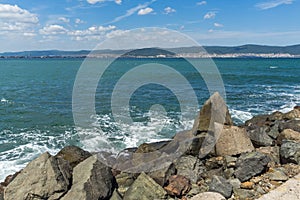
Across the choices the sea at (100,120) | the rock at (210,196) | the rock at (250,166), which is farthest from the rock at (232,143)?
the sea at (100,120)

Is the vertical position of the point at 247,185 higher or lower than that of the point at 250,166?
lower

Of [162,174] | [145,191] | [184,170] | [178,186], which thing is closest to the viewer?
[145,191]

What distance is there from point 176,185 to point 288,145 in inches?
146

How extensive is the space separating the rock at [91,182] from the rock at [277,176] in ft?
13.3

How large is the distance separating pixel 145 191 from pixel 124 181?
128cm

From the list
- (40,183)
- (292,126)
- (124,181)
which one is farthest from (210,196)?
(292,126)

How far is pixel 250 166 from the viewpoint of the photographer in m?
8.38

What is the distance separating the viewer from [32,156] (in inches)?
560

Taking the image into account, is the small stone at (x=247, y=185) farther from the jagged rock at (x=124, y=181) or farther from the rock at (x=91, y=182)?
the rock at (x=91, y=182)

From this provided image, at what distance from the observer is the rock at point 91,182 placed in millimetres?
7102

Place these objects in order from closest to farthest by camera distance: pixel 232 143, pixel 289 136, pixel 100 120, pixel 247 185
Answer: pixel 247 185
pixel 232 143
pixel 289 136
pixel 100 120

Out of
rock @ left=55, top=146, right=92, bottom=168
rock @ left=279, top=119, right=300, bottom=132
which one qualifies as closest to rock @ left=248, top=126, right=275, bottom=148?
rock @ left=279, top=119, right=300, bottom=132

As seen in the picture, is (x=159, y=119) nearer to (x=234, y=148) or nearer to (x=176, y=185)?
(x=234, y=148)

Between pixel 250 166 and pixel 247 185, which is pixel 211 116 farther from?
pixel 247 185
